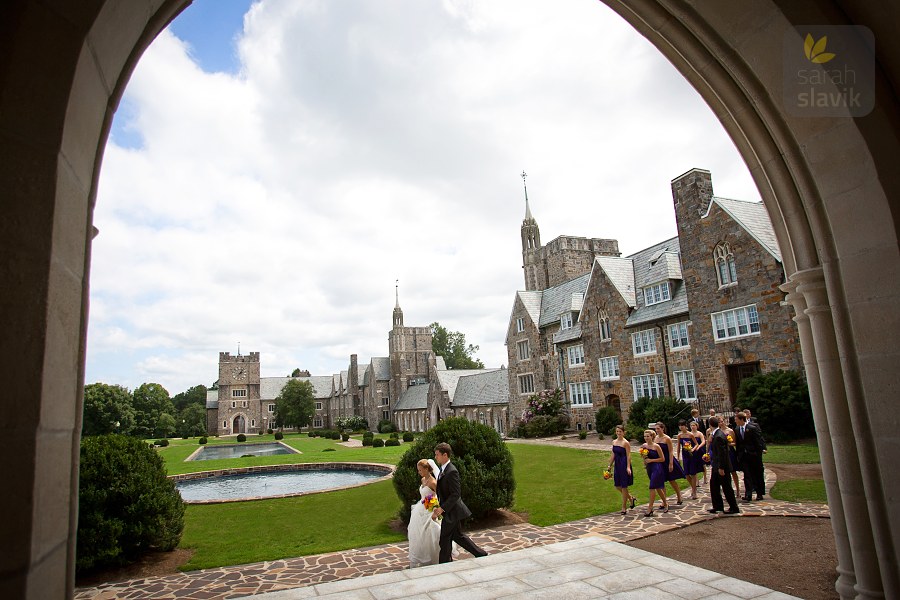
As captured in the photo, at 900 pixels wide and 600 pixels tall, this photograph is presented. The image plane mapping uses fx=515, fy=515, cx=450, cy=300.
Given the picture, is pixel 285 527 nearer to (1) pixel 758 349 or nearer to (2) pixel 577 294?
(1) pixel 758 349

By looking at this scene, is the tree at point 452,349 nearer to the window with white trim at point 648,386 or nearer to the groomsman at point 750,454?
the window with white trim at point 648,386

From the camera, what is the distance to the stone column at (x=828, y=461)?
4004mm

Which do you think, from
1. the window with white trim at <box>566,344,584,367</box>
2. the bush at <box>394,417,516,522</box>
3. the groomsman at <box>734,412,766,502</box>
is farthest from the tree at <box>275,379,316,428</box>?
the groomsman at <box>734,412,766,502</box>

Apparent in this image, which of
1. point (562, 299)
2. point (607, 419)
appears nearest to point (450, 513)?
point (607, 419)

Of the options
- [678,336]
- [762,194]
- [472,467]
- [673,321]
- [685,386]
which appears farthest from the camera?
[673,321]

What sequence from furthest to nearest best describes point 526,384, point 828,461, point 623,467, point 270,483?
1. point 526,384
2. point 270,483
3. point 623,467
4. point 828,461

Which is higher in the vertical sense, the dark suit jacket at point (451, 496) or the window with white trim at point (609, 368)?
the window with white trim at point (609, 368)

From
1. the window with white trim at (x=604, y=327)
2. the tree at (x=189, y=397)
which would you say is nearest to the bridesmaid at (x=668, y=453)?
the window with white trim at (x=604, y=327)

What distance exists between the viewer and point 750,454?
10758 millimetres

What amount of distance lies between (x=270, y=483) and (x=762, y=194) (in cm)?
2094

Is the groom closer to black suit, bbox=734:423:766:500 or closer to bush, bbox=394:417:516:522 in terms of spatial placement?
bush, bbox=394:417:516:522

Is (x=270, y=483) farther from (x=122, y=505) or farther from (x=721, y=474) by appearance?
(x=721, y=474)

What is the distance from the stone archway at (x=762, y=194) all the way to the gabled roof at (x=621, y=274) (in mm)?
26748

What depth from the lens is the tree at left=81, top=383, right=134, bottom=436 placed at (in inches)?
2125
